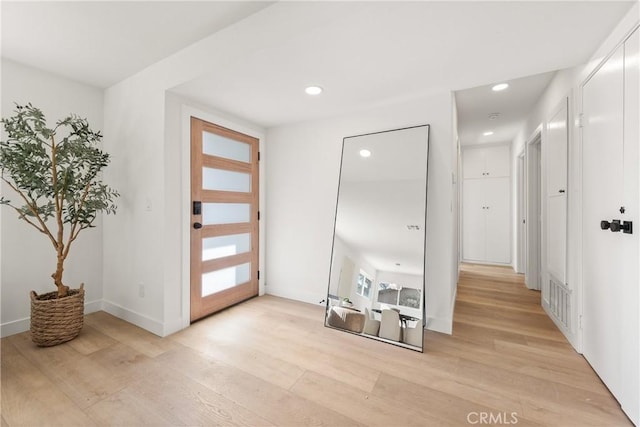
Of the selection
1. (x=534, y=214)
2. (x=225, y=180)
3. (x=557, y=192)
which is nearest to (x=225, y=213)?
(x=225, y=180)

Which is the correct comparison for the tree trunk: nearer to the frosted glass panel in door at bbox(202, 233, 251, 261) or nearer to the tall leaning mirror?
the frosted glass panel in door at bbox(202, 233, 251, 261)

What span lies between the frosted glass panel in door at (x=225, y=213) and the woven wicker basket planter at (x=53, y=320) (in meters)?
1.23

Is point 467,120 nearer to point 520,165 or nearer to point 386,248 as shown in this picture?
point 520,165

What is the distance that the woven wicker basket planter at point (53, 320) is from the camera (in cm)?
203

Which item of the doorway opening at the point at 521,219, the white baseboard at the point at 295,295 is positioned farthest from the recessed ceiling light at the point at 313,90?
the doorway opening at the point at 521,219

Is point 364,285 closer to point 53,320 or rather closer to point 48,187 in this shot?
point 53,320

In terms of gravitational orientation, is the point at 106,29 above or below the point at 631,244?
above

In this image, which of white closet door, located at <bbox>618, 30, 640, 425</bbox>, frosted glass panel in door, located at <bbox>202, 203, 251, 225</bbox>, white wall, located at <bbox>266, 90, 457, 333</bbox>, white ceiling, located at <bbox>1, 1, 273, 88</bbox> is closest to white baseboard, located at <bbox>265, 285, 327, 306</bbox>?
white wall, located at <bbox>266, 90, 457, 333</bbox>

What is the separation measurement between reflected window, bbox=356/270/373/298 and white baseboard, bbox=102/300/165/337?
5.81 feet

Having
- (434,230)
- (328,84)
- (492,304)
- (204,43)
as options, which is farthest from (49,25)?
(492,304)

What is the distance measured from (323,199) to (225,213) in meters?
1.10

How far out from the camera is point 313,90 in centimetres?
228

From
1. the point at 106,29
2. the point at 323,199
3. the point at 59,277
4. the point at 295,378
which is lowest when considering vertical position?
the point at 295,378

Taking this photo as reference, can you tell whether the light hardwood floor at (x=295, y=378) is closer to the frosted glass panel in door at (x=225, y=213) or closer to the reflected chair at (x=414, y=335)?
the reflected chair at (x=414, y=335)
